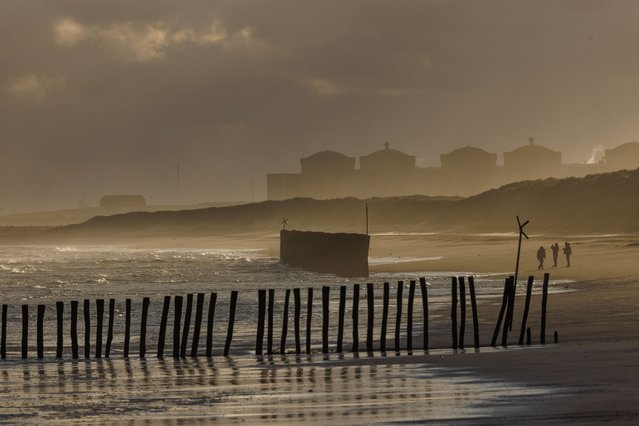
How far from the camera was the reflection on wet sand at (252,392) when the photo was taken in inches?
641

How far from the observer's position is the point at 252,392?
1886 cm

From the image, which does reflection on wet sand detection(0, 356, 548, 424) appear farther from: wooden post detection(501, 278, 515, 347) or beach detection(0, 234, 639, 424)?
wooden post detection(501, 278, 515, 347)

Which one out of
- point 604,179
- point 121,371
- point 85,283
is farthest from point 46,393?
point 604,179

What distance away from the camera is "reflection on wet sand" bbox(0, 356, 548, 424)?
53.4ft

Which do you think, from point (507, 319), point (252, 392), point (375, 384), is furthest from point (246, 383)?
point (507, 319)

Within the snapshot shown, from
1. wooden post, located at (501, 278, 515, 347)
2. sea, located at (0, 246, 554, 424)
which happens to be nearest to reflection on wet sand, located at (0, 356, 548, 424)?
sea, located at (0, 246, 554, 424)

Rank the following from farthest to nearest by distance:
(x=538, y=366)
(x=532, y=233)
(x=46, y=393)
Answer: (x=532, y=233) < (x=538, y=366) < (x=46, y=393)

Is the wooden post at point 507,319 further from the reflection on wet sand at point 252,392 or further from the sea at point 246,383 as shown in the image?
the reflection on wet sand at point 252,392

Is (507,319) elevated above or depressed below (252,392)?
above

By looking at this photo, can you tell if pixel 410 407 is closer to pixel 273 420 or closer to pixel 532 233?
pixel 273 420

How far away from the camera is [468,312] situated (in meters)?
37.3

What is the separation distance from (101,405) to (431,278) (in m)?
42.8

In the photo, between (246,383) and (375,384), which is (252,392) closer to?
(246,383)

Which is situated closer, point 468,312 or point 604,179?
point 468,312
